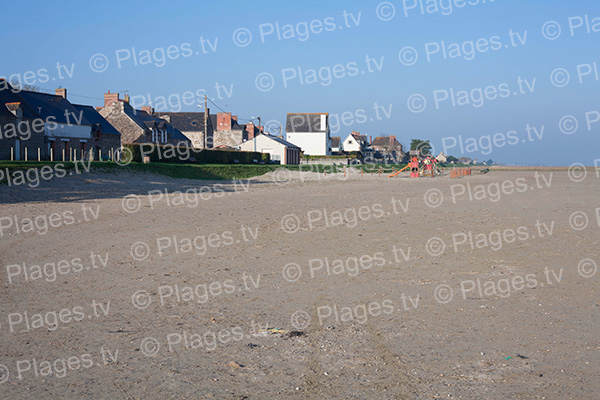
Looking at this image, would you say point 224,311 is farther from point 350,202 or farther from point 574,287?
point 350,202

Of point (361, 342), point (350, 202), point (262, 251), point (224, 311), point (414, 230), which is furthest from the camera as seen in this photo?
point (350, 202)

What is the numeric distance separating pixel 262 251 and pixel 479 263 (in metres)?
4.79

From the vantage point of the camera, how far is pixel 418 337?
6.68 meters

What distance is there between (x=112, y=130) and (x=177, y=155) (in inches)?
504

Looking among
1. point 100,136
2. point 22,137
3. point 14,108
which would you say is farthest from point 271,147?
point 14,108

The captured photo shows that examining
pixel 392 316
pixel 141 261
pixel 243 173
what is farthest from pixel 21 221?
pixel 243 173

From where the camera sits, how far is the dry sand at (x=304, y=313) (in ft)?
17.7

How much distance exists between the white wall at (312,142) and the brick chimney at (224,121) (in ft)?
37.9

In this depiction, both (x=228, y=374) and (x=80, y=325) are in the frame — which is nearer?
(x=228, y=374)

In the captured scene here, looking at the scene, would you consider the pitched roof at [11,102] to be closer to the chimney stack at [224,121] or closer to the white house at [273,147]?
the white house at [273,147]

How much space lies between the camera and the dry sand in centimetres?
539

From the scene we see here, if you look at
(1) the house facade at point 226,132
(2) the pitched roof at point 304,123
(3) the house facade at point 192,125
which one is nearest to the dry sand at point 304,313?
(3) the house facade at point 192,125

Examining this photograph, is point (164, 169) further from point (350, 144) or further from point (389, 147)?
point (389, 147)

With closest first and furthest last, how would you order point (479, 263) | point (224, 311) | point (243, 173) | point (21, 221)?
point (224, 311) → point (479, 263) → point (21, 221) → point (243, 173)
